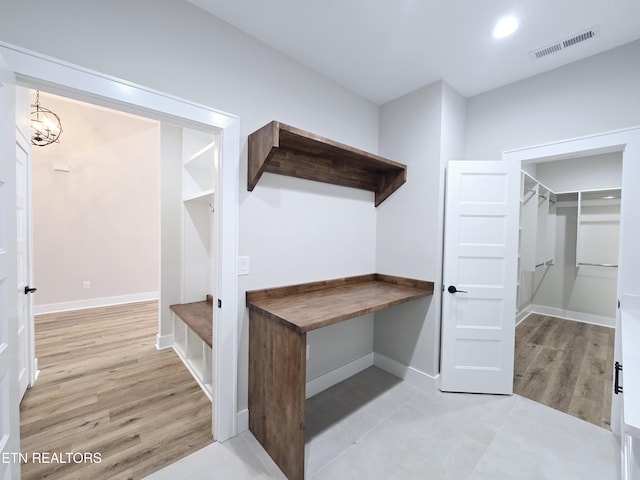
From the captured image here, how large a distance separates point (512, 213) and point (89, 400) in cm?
380

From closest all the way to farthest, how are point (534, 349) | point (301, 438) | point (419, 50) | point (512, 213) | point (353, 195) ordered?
point (301, 438), point (419, 50), point (512, 213), point (353, 195), point (534, 349)

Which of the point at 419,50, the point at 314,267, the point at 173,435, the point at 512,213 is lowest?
the point at 173,435

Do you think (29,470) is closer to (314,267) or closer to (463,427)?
(314,267)

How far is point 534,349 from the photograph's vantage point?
11.0 feet

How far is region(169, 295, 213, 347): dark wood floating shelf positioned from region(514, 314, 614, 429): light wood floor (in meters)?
2.74

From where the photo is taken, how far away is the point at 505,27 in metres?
1.81

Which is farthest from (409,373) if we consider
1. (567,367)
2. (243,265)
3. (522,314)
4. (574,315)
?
(574,315)

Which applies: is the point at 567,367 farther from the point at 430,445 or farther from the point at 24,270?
the point at 24,270

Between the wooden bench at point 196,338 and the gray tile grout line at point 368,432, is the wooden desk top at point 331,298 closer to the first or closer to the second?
the wooden bench at point 196,338

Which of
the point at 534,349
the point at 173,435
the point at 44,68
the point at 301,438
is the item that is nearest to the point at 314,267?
the point at 301,438

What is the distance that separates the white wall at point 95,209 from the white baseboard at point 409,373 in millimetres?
4693

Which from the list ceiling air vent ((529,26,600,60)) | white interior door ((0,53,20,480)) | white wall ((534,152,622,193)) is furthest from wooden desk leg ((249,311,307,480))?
white wall ((534,152,622,193))

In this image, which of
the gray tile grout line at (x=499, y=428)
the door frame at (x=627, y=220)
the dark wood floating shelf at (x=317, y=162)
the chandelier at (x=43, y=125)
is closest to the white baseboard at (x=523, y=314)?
the gray tile grout line at (x=499, y=428)

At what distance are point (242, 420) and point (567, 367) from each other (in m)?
3.26
